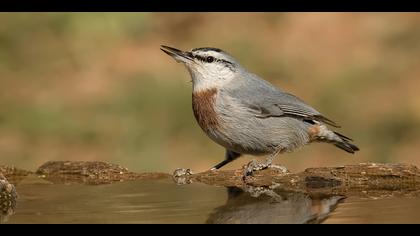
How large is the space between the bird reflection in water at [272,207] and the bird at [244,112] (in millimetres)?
1352

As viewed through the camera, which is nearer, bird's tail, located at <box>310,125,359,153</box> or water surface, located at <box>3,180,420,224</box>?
water surface, located at <box>3,180,420,224</box>

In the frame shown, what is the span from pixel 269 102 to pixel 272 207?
2661 millimetres

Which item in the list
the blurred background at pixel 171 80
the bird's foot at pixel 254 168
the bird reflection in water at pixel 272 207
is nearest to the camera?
the bird reflection in water at pixel 272 207

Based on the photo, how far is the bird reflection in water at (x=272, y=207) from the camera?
559cm

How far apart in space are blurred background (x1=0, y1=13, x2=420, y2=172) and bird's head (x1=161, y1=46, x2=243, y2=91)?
2.78 m

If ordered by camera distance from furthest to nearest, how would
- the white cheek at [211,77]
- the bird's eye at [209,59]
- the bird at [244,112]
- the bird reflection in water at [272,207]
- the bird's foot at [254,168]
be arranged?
1. the bird's eye at [209,59]
2. the white cheek at [211,77]
3. the bird at [244,112]
4. the bird's foot at [254,168]
5. the bird reflection in water at [272,207]

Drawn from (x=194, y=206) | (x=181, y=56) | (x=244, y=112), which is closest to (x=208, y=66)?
(x=181, y=56)

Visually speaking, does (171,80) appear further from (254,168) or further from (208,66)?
(254,168)

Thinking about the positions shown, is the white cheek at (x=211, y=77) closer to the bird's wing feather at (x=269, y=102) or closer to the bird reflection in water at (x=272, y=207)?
the bird's wing feather at (x=269, y=102)

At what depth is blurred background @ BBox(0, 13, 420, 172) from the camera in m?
12.1

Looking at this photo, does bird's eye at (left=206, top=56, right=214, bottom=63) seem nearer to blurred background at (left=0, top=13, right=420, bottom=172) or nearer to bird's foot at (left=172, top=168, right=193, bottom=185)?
bird's foot at (left=172, top=168, right=193, bottom=185)

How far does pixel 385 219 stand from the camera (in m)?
5.48

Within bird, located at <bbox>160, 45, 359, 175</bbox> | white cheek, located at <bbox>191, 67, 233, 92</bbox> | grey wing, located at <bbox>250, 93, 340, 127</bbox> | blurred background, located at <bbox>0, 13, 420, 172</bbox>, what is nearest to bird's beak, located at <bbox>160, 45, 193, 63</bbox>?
bird, located at <bbox>160, 45, 359, 175</bbox>

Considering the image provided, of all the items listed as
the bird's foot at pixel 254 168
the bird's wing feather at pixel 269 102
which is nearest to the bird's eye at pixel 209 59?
the bird's wing feather at pixel 269 102
